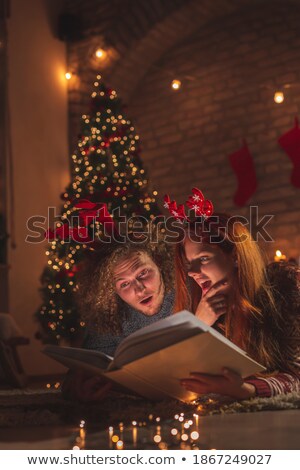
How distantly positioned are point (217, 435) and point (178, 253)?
73cm

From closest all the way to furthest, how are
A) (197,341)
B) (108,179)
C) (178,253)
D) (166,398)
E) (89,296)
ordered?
(197,341) → (166,398) → (178,253) → (89,296) → (108,179)

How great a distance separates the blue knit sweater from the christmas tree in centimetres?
269

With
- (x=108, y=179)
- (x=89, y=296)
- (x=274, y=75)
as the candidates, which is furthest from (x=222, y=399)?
(x=274, y=75)

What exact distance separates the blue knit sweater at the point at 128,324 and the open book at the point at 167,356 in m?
0.49

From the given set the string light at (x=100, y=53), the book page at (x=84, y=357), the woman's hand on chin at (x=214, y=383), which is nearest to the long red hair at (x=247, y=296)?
the woman's hand on chin at (x=214, y=383)

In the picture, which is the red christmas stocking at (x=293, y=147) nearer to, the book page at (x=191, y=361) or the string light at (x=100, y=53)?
the string light at (x=100, y=53)

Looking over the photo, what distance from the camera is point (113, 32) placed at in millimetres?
6109

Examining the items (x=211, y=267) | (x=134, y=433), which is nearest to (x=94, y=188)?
(x=211, y=267)

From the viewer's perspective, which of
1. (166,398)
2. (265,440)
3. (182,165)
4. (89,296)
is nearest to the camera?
(265,440)

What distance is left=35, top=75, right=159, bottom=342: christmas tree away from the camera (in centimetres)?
501

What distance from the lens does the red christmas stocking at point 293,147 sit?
5426 millimetres

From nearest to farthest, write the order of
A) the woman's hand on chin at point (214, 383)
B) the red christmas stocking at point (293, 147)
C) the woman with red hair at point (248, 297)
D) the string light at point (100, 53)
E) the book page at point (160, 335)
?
the book page at point (160, 335) → the woman's hand on chin at point (214, 383) → the woman with red hair at point (248, 297) → the red christmas stocking at point (293, 147) → the string light at point (100, 53)

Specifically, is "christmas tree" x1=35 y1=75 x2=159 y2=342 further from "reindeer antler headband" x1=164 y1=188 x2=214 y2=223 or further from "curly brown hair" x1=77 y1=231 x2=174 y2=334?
"reindeer antler headband" x1=164 y1=188 x2=214 y2=223

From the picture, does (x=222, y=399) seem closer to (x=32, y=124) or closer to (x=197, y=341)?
(x=197, y=341)
